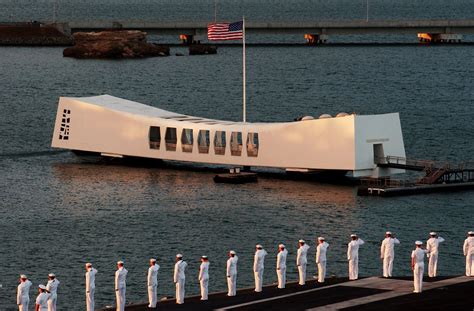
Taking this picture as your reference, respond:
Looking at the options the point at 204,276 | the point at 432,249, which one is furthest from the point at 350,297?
the point at 432,249

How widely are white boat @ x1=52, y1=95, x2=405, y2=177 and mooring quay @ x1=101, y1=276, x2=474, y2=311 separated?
4752 cm

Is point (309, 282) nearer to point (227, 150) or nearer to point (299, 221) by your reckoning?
point (299, 221)

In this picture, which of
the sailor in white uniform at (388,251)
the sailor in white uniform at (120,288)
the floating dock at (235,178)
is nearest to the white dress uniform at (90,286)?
the sailor in white uniform at (120,288)

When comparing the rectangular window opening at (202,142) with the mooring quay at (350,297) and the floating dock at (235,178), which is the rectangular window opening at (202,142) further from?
the mooring quay at (350,297)

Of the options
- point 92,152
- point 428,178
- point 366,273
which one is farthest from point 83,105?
point 366,273

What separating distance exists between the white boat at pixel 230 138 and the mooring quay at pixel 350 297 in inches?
1871

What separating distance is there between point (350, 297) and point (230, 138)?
59973 mm

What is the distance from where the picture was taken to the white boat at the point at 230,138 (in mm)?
124250

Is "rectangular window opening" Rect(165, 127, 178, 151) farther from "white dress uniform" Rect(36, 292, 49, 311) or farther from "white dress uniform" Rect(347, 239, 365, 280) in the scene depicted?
"white dress uniform" Rect(36, 292, 49, 311)

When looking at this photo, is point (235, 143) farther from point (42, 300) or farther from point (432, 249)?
point (42, 300)

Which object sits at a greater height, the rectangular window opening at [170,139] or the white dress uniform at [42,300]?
the rectangular window opening at [170,139]

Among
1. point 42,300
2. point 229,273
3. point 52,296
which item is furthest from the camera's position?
point 229,273

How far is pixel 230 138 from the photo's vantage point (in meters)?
130

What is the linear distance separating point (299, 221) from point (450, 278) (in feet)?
103
